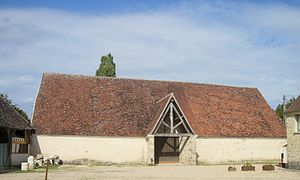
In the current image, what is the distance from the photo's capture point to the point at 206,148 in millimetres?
30766

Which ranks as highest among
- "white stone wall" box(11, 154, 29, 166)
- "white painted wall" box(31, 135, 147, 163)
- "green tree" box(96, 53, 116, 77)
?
"green tree" box(96, 53, 116, 77)

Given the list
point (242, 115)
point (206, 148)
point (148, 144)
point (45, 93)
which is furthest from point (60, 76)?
point (242, 115)

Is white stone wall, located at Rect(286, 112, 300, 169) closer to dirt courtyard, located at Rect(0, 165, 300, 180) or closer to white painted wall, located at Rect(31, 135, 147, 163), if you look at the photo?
dirt courtyard, located at Rect(0, 165, 300, 180)

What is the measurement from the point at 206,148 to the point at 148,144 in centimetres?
504

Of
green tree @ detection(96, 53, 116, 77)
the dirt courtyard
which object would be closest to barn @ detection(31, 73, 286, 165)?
the dirt courtyard

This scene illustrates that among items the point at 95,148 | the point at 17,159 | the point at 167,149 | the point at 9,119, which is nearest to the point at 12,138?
the point at 9,119

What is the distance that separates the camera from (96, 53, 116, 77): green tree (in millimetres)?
41156

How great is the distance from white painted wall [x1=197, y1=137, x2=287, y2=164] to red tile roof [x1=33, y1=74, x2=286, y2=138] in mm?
499

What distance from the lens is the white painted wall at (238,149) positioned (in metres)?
30.8

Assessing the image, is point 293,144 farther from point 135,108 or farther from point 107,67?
point 107,67

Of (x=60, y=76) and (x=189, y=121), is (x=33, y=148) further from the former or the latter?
(x=189, y=121)

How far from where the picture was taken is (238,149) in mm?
31703

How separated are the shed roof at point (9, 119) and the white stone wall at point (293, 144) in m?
17.7

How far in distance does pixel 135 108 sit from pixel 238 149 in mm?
9053
